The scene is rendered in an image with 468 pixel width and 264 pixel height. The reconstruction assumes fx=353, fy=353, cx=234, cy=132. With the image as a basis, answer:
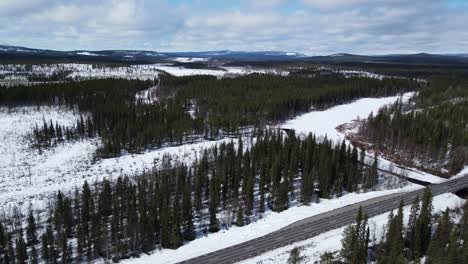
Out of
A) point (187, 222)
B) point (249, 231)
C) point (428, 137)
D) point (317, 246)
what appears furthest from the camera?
point (428, 137)

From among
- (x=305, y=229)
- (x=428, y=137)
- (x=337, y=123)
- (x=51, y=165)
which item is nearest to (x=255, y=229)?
(x=305, y=229)

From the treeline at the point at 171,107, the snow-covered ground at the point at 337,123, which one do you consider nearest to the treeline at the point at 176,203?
the snow-covered ground at the point at 337,123

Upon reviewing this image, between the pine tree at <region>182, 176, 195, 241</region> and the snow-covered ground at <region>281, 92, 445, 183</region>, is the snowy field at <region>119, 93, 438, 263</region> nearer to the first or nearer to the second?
the pine tree at <region>182, 176, 195, 241</region>

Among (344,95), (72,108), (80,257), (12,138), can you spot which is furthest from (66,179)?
(344,95)

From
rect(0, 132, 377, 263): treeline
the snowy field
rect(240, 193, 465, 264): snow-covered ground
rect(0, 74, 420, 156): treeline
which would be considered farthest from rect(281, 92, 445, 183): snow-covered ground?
rect(240, 193, 465, 264): snow-covered ground

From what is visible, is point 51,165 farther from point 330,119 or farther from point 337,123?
point 330,119
